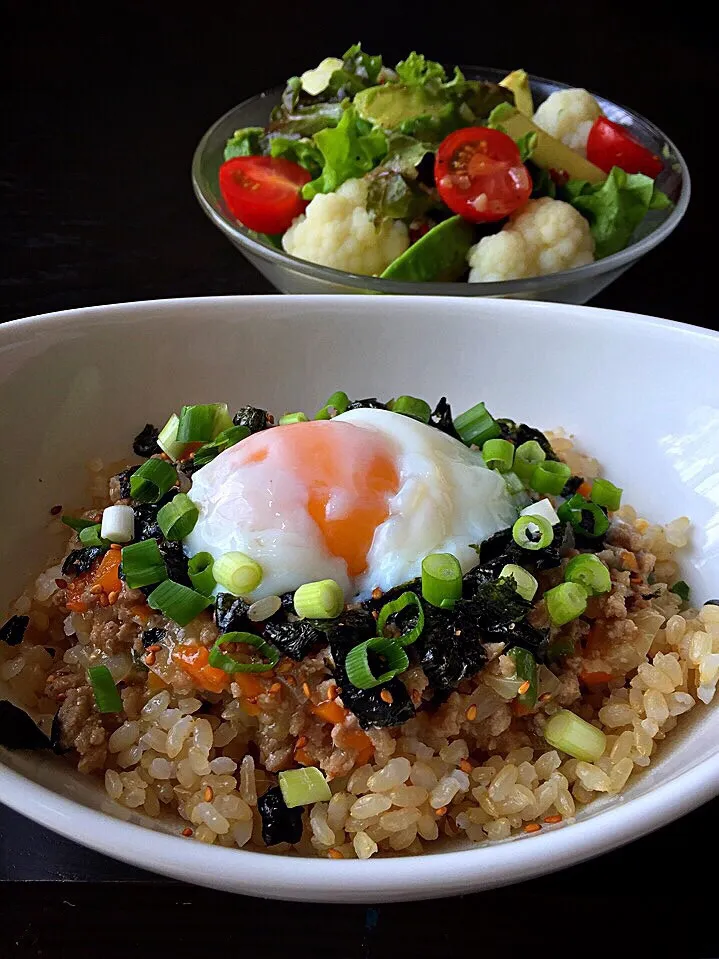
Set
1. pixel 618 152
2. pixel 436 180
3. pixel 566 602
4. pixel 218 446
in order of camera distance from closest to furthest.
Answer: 1. pixel 566 602
2. pixel 218 446
3. pixel 436 180
4. pixel 618 152

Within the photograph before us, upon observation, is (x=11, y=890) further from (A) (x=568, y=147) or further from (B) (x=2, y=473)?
(A) (x=568, y=147)

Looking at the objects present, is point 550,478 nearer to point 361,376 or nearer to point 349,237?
point 361,376

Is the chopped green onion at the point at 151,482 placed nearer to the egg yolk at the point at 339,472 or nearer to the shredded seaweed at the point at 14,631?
the egg yolk at the point at 339,472

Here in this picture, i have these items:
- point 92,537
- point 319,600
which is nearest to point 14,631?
point 92,537

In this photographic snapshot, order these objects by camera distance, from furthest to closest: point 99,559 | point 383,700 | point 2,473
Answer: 1. point 2,473
2. point 99,559
3. point 383,700

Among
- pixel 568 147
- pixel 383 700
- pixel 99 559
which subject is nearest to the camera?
pixel 383 700

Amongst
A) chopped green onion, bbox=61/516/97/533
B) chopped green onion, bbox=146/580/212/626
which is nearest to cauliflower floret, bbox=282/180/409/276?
chopped green onion, bbox=61/516/97/533

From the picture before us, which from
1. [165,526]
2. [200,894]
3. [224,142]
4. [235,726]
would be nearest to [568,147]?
[224,142]
